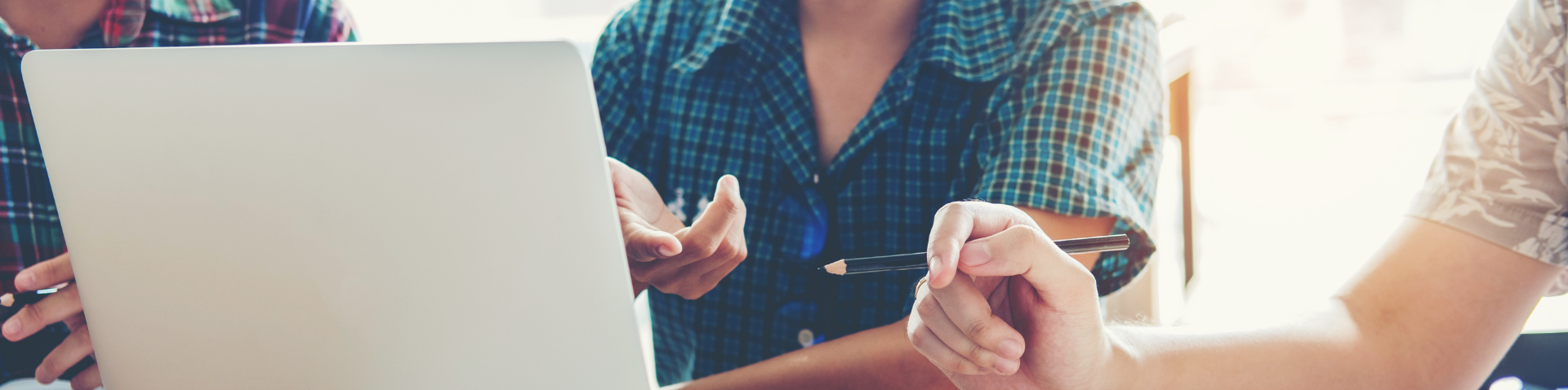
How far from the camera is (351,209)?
0.35 metres

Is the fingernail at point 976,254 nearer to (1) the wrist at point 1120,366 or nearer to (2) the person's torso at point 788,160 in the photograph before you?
(1) the wrist at point 1120,366

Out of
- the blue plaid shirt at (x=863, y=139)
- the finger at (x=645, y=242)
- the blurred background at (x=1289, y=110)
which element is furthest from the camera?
the blurred background at (x=1289, y=110)

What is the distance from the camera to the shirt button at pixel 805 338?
849mm

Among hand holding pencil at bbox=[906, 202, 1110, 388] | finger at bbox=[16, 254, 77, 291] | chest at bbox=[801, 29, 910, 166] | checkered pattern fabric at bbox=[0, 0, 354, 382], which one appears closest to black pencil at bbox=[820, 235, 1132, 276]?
hand holding pencil at bbox=[906, 202, 1110, 388]

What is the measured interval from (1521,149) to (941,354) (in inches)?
21.2

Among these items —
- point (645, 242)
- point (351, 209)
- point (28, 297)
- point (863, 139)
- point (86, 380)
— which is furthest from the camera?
point (863, 139)

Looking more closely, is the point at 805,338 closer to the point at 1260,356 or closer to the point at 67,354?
the point at 1260,356

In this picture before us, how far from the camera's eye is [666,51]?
91 cm

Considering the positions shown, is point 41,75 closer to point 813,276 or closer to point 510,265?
point 510,265

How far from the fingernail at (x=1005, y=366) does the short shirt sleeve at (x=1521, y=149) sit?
48cm

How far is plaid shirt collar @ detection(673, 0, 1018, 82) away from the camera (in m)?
0.78

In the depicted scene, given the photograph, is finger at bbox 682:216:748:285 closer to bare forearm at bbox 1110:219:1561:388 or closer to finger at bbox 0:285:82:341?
bare forearm at bbox 1110:219:1561:388

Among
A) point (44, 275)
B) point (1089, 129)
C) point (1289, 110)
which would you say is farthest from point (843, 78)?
point (1289, 110)

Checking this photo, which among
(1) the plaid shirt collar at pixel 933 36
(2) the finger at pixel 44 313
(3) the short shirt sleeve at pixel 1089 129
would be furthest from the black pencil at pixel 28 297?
(3) the short shirt sleeve at pixel 1089 129
